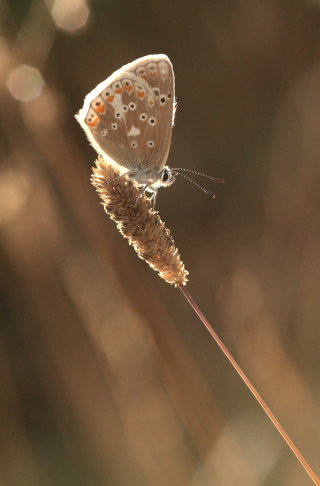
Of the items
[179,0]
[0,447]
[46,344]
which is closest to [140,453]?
[0,447]

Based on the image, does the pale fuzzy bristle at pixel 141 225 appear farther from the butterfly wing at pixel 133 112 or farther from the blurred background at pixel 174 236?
the blurred background at pixel 174 236

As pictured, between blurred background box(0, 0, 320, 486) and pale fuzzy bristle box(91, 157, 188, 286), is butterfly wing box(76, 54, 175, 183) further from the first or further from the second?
blurred background box(0, 0, 320, 486)

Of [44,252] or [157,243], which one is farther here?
[44,252]

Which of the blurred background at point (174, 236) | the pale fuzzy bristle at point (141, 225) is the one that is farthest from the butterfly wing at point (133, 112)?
the blurred background at point (174, 236)

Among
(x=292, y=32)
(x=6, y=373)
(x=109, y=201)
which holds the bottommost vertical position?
(x=109, y=201)

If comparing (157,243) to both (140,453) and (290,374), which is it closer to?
(140,453)

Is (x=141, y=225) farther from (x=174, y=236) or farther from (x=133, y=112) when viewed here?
(x=174, y=236)
